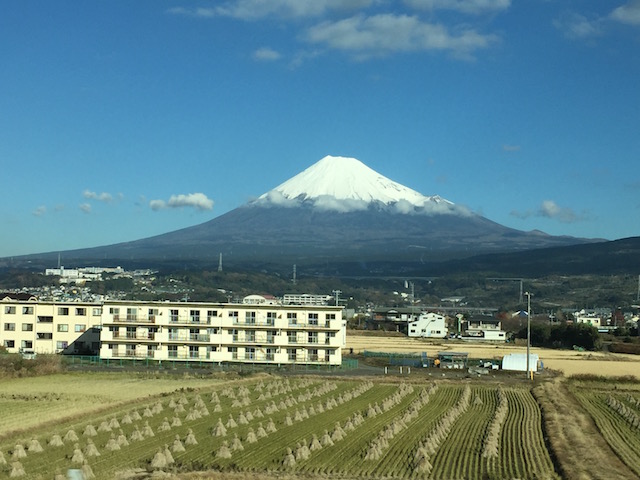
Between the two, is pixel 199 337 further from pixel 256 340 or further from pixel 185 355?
pixel 256 340

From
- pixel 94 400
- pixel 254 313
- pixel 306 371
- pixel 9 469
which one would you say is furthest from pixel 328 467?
pixel 254 313

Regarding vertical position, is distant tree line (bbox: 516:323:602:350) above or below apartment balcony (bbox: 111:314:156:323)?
below

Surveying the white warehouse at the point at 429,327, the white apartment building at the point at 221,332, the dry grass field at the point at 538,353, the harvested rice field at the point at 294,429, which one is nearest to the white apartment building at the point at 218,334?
the white apartment building at the point at 221,332

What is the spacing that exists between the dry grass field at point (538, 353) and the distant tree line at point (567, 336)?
2.97 metres

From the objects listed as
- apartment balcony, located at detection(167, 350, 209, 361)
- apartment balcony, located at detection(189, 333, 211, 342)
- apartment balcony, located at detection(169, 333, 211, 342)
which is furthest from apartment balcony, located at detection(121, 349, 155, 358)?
apartment balcony, located at detection(189, 333, 211, 342)

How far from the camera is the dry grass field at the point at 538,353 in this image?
45.9 metres

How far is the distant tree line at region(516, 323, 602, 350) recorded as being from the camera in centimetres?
6366

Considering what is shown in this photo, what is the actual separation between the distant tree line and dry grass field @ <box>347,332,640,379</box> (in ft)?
9.76

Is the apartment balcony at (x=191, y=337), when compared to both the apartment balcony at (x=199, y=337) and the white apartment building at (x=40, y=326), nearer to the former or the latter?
the apartment balcony at (x=199, y=337)

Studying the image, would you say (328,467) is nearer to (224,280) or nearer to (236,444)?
(236,444)

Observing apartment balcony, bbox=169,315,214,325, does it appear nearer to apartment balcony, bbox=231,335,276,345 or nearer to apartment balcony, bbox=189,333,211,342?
apartment balcony, bbox=189,333,211,342

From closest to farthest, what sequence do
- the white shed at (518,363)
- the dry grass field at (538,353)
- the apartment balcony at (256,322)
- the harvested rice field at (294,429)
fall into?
1. the harvested rice field at (294,429)
2. the white shed at (518,363)
3. the apartment balcony at (256,322)
4. the dry grass field at (538,353)

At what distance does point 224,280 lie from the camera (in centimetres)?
14488

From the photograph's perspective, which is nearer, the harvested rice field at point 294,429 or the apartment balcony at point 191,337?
the harvested rice field at point 294,429
